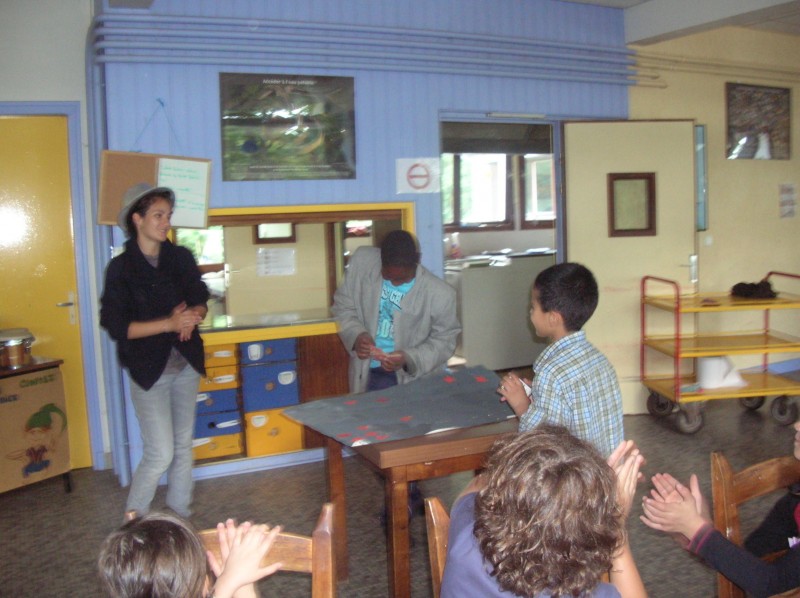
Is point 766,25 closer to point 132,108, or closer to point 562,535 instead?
point 132,108

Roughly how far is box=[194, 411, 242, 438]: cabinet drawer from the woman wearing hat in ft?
3.15

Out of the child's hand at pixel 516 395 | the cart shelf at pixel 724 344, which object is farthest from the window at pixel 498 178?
the child's hand at pixel 516 395

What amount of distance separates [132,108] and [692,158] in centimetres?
388

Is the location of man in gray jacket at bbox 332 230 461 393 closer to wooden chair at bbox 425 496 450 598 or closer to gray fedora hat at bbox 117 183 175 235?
gray fedora hat at bbox 117 183 175 235

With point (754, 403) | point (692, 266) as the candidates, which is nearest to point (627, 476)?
point (692, 266)

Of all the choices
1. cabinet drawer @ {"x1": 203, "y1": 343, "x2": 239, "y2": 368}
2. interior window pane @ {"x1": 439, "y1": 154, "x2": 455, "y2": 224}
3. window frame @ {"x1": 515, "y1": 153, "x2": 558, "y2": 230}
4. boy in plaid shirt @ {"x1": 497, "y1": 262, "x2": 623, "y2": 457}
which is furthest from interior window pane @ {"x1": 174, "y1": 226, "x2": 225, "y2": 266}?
window frame @ {"x1": 515, "y1": 153, "x2": 558, "y2": 230}

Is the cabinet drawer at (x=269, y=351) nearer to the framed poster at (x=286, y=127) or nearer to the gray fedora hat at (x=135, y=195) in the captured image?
the framed poster at (x=286, y=127)

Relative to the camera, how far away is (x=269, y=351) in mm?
4629

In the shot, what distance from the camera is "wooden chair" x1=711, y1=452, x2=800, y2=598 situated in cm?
189

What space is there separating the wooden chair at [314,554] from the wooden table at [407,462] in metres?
0.83

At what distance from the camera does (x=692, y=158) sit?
5645 millimetres

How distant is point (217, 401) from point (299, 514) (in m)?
0.99

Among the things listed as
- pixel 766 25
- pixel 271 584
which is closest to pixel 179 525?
pixel 271 584

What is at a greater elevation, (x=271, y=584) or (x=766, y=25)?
(x=766, y=25)
